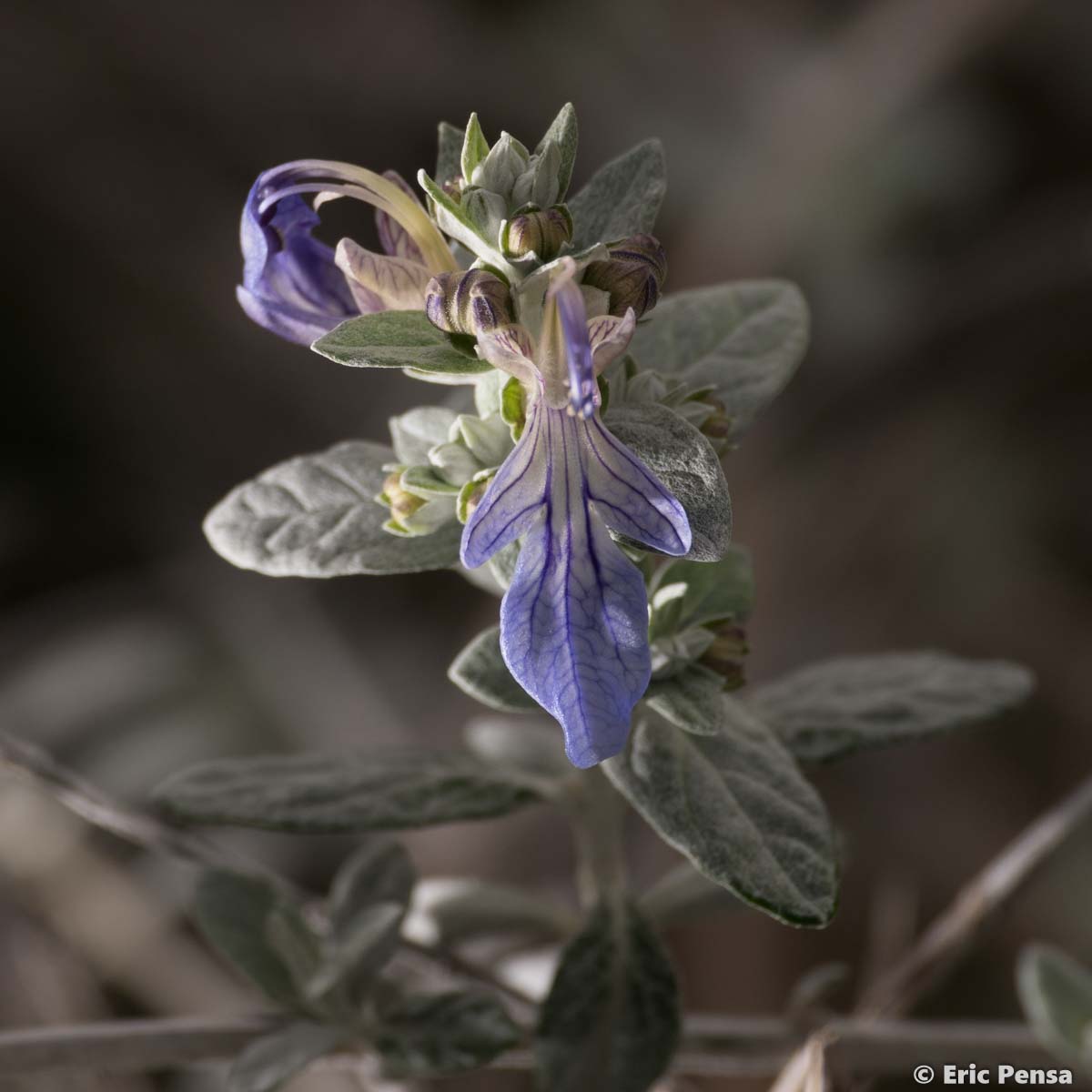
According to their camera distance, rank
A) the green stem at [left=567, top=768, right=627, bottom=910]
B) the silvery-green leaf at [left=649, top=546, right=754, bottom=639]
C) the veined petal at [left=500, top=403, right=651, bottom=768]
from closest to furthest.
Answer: the veined petal at [left=500, top=403, right=651, bottom=768]
the silvery-green leaf at [left=649, top=546, right=754, bottom=639]
the green stem at [left=567, top=768, right=627, bottom=910]

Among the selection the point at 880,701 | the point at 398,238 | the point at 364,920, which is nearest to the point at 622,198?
the point at 398,238

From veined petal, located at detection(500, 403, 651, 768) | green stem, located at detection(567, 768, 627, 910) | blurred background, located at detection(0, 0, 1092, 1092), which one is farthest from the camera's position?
blurred background, located at detection(0, 0, 1092, 1092)

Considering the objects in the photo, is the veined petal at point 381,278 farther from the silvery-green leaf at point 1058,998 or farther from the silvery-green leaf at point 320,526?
the silvery-green leaf at point 1058,998

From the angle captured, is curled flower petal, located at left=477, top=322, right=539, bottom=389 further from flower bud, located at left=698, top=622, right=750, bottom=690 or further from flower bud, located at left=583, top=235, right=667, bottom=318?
flower bud, located at left=698, top=622, right=750, bottom=690

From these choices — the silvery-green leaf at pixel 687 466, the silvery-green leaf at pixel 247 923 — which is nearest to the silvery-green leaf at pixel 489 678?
the silvery-green leaf at pixel 687 466

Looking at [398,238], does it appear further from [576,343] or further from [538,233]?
[576,343]

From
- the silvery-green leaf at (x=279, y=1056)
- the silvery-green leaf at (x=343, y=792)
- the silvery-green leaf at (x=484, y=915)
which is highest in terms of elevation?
the silvery-green leaf at (x=343, y=792)

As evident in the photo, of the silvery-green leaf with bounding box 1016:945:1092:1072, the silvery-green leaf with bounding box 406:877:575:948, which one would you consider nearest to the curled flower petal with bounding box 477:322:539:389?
the silvery-green leaf with bounding box 406:877:575:948
